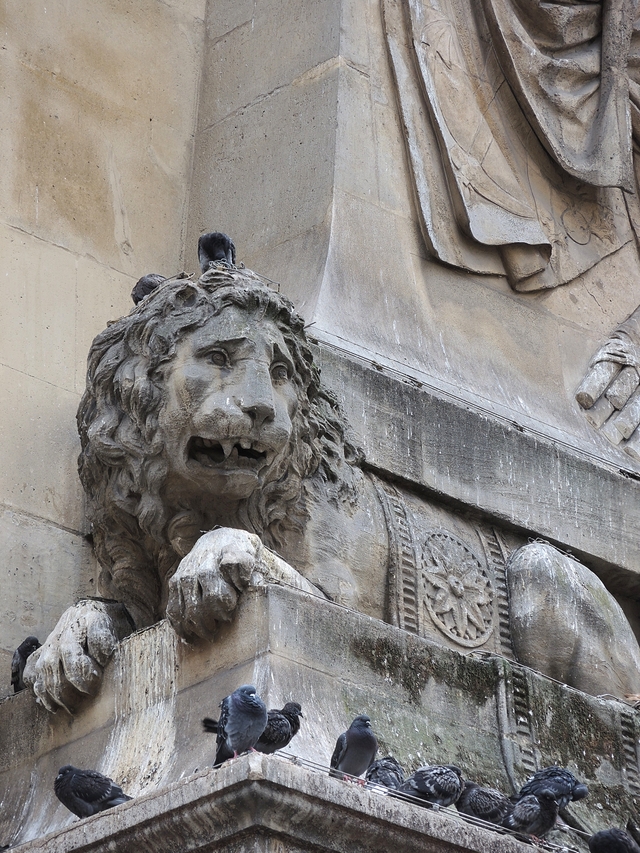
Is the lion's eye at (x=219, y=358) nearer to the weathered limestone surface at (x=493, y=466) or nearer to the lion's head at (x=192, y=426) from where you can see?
the lion's head at (x=192, y=426)

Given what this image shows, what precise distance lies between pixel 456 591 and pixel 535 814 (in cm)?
220

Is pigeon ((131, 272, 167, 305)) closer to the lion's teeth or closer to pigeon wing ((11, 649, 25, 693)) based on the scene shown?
the lion's teeth

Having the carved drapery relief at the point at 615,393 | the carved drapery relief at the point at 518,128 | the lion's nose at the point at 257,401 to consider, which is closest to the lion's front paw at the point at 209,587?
the lion's nose at the point at 257,401

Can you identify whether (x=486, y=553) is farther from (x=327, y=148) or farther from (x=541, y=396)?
(x=327, y=148)

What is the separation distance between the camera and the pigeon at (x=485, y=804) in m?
8.72

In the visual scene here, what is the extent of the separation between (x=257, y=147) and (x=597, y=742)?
454 cm

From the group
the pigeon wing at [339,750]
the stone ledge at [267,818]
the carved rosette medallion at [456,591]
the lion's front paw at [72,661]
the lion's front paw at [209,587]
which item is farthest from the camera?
the carved rosette medallion at [456,591]

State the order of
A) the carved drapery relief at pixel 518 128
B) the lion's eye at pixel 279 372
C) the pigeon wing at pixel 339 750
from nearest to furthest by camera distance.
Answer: the pigeon wing at pixel 339 750
the lion's eye at pixel 279 372
the carved drapery relief at pixel 518 128

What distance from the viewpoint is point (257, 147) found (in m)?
12.9

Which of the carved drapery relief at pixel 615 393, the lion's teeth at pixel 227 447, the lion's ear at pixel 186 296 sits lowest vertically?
the lion's teeth at pixel 227 447

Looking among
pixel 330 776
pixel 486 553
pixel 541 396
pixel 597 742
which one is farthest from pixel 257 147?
pixel 330 776

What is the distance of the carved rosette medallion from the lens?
417 inches

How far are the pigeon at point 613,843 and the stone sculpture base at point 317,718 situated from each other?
2.01 feet

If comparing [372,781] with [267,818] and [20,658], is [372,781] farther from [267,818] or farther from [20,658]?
[20,658]
